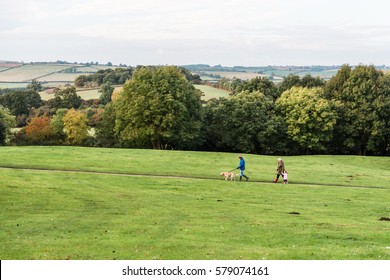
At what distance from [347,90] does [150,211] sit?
76599 mm

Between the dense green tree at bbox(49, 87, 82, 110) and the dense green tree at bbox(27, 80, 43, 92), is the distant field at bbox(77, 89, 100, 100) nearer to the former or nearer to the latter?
the dense green tree at bbox(49, 87, 82, 110)

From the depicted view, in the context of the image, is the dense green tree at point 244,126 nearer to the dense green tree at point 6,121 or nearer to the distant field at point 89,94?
the dense green tree at point 6,121

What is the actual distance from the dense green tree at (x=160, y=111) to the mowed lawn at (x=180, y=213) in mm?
30244

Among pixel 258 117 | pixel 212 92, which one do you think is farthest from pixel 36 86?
pixel 258 117

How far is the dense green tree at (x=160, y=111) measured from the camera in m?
85.2

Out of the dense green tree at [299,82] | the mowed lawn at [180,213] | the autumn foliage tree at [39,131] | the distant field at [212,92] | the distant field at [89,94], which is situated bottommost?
the autumn foliage tree at [39,131]

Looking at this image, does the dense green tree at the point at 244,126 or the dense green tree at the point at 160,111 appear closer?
the dense green tree at the point at 160,111

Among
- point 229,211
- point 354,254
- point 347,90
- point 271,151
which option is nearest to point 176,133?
point 271,151

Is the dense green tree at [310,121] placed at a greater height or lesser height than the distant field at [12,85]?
lesser

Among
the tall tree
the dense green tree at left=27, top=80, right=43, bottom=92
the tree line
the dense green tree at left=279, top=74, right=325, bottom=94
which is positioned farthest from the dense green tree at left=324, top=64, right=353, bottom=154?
the dense green tree at left=27, top=80, right=43, bottom=92

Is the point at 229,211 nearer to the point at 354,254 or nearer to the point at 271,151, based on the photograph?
the point at 354,254

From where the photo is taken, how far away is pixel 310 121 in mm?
89438

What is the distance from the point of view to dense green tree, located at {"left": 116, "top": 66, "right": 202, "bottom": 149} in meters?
85.2

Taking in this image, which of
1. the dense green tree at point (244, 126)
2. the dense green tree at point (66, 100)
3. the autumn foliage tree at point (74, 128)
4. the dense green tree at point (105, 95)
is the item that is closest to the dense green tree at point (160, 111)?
the dense green tree at point (244, 126)
